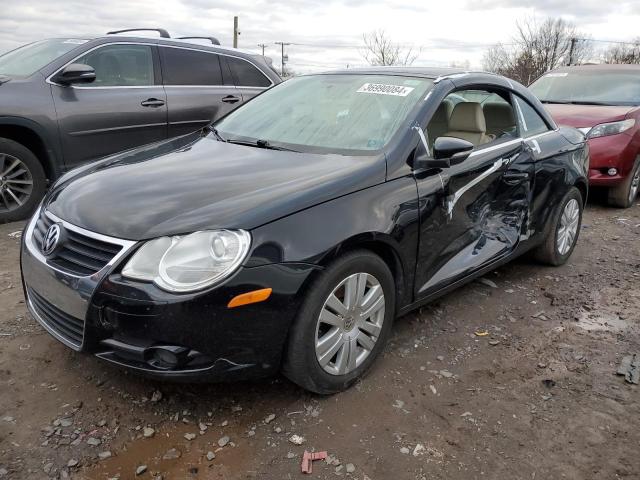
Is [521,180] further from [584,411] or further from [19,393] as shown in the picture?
[19,393]

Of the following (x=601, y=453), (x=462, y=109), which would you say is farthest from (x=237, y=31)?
(x=601, y=453)

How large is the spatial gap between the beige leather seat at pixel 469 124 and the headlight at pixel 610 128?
3426mm

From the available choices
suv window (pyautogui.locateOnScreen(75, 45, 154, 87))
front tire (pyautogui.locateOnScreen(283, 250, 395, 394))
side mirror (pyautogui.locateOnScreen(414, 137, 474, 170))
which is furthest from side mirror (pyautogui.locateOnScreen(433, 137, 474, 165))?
suv window (pyautogui.locateOnScreen(75, 45, 154, 87))

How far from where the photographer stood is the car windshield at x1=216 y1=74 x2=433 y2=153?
300 centimetres

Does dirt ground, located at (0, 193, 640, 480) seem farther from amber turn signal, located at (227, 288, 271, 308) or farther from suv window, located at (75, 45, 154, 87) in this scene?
suv window, located at (75, 45, 154, 87)

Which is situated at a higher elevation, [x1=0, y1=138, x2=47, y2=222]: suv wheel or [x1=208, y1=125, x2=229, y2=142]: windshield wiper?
[x1=208, y1=125, x2=229, y2=142]: windshield wiper

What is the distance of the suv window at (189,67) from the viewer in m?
5.83

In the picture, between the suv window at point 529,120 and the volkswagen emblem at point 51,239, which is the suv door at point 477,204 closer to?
the suv window at point 529,120

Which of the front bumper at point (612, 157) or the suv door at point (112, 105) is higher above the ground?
the suv door at point (112, 105)

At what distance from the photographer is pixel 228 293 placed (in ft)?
6.97

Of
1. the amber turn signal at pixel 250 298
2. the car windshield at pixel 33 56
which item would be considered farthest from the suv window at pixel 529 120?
the car windshield at pixel 33 56

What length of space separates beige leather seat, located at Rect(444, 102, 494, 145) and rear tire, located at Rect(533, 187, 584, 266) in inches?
37.4

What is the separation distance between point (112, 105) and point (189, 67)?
3.46 feet

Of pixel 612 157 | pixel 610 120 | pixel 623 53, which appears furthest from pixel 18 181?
pixel 623 53
